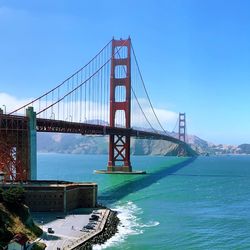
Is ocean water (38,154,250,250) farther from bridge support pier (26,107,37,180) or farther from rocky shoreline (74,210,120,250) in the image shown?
bridge support pier (26,107,37,180)

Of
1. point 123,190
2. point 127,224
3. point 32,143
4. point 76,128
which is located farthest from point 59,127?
point 127,224

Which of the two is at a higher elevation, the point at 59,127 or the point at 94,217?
the point at 59,127

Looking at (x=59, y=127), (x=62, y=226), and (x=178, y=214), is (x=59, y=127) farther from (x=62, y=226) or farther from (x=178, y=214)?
(x=62, y=226)

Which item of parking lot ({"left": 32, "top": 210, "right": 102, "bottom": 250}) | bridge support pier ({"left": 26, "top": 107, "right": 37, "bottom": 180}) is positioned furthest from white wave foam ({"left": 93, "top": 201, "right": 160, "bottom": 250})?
bridge support pier ({"left": 26, "top": 107, "right": 37, "bottom": 180})

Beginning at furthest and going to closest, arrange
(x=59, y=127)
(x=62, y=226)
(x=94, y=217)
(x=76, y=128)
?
1. (x=76, y=128)
2. (x=59, y=127)
3. (x=94, y=217)
4. (x=62, y=226)

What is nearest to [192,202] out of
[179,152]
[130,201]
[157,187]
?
[130,201]

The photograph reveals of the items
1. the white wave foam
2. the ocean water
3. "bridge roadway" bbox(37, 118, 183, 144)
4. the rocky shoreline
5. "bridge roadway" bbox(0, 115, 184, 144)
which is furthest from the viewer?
"bridge roadway" bbox(37, 118, 183, 144)
